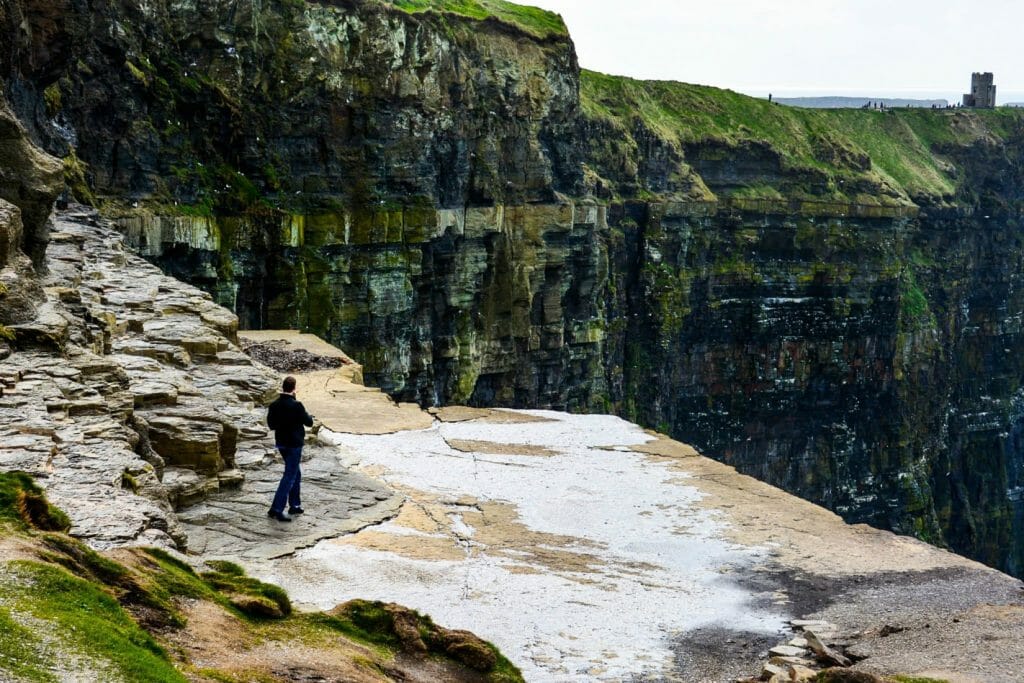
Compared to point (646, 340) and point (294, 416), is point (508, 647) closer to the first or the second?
point (294, 416)

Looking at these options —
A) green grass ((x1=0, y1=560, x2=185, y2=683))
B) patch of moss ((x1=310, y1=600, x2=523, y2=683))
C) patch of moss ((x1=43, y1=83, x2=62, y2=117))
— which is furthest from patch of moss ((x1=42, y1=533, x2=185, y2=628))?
patch of moss ((x1=43, y1=83, x2=62, y2=117))

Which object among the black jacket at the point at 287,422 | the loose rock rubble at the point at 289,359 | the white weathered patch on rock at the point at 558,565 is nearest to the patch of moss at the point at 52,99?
the loose rock rubble at the point at 289,359

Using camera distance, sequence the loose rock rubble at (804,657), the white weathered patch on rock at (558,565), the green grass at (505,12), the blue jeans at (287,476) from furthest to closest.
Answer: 1. the green grass at (505,12)
2. the blue jeans at (287,476)
3. the white weathered patch on rock at (558,565)
4. the loose rock rubble at (804,657)

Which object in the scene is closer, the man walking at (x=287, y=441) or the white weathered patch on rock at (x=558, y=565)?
the white weathered patch on rock at (x=558, y=565)

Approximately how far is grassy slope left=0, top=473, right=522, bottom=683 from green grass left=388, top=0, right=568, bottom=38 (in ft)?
94.8

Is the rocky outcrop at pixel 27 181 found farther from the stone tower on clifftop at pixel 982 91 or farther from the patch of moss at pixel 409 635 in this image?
the stone tower on clifftop at pixel 982 91

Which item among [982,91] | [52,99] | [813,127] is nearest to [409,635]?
[52,99]

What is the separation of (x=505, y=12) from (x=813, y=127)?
32772 millimetres

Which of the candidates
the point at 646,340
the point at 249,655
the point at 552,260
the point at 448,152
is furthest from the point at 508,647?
the point at 646,340

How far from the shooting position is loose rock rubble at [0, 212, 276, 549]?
26.7 ft

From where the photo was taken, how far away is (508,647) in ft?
30.4

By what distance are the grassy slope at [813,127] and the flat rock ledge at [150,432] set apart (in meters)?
39.5

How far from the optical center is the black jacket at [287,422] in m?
11.0

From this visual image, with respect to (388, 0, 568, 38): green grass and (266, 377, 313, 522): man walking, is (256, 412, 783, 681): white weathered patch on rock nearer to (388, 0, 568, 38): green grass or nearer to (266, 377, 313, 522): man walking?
(266, 377, 313, 522): man walking
